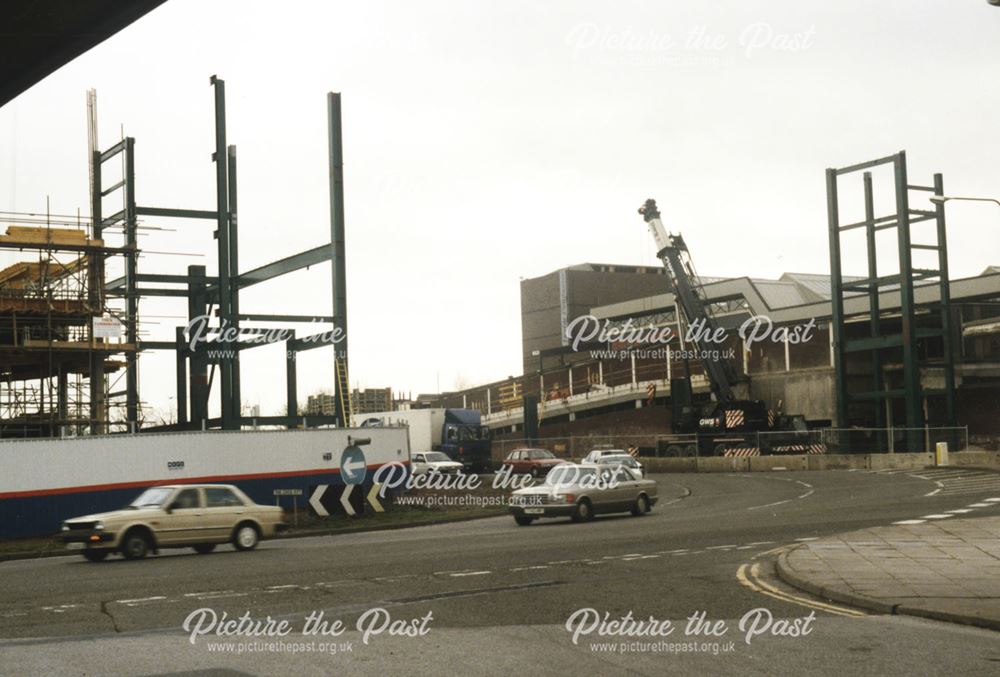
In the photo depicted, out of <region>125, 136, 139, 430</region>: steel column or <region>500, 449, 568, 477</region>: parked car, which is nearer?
<region>125, 136, 139, 430</region>: steel column

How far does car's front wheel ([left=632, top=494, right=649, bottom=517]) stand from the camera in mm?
28625

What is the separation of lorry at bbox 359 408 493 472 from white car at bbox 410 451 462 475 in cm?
854

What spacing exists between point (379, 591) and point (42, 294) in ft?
98.5

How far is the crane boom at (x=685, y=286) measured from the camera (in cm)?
5884

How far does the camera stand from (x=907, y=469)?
156 feet

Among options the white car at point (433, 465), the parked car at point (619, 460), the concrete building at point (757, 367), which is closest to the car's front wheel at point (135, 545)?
the white car at point (433, 465)

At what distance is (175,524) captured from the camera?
21062 millimetres

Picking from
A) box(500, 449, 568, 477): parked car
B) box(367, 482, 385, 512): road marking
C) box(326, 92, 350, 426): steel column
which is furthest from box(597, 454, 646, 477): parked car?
box(367, 482, 385, 512): road marking

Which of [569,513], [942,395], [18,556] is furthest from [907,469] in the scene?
[18,556]

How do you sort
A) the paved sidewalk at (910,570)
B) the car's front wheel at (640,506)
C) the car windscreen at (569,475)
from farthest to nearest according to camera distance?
the car's front wheel at (640,506) → the car windscreen at (569,475) → the paved sidewalk at (910,570)

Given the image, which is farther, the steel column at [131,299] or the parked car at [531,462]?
the parked car at [531,462]

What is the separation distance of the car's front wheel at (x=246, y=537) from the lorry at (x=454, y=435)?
120 feet

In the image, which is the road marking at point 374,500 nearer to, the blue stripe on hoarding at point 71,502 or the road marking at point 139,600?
the blue stripe on hoarding at point 71,502

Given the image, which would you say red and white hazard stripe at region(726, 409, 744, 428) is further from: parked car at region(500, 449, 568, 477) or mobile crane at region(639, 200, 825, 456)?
parked car at region(500, 449, 568, 477)
